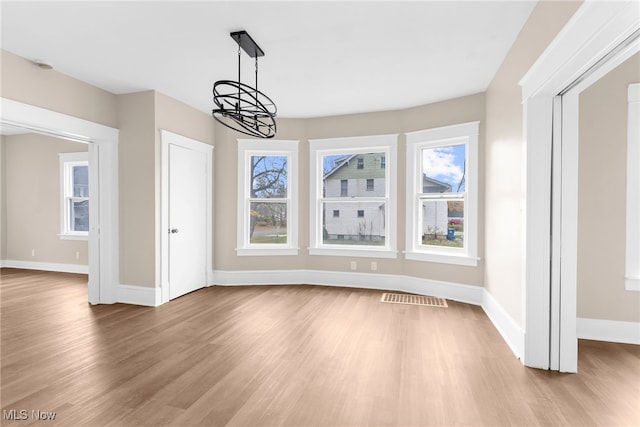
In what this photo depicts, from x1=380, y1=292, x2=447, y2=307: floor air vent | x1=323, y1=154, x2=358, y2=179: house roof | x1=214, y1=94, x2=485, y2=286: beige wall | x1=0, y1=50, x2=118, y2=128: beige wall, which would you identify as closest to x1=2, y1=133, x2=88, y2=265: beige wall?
x1=0, y1=50, x2=118, y2=128: beige wall

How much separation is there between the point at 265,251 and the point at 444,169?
9.58 ft

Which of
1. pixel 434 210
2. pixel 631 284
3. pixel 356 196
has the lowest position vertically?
pixel 631 284

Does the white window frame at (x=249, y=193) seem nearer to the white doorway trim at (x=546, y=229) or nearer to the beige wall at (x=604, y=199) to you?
the white doorway trim at (x=546, y=229)

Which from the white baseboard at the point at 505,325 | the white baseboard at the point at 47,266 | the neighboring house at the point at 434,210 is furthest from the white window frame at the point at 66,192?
the white baseboard at the point at 505,325

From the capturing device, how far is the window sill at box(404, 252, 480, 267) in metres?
3.97

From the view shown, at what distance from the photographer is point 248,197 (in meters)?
5.02

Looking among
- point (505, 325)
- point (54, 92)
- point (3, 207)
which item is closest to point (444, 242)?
point (505, 325)

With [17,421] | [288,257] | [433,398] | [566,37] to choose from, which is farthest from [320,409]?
[288,257]

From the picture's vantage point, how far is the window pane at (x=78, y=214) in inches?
238

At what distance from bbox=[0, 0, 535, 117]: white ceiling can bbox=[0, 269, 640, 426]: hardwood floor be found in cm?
265

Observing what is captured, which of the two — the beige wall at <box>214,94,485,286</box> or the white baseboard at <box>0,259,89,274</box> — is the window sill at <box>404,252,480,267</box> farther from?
the white baseboard at <box>0,259,89,274</box>

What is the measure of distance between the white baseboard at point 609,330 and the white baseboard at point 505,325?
27.3 inches

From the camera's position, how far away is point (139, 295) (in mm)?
4008

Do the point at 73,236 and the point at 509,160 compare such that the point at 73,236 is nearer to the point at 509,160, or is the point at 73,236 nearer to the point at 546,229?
the point at 509,160
